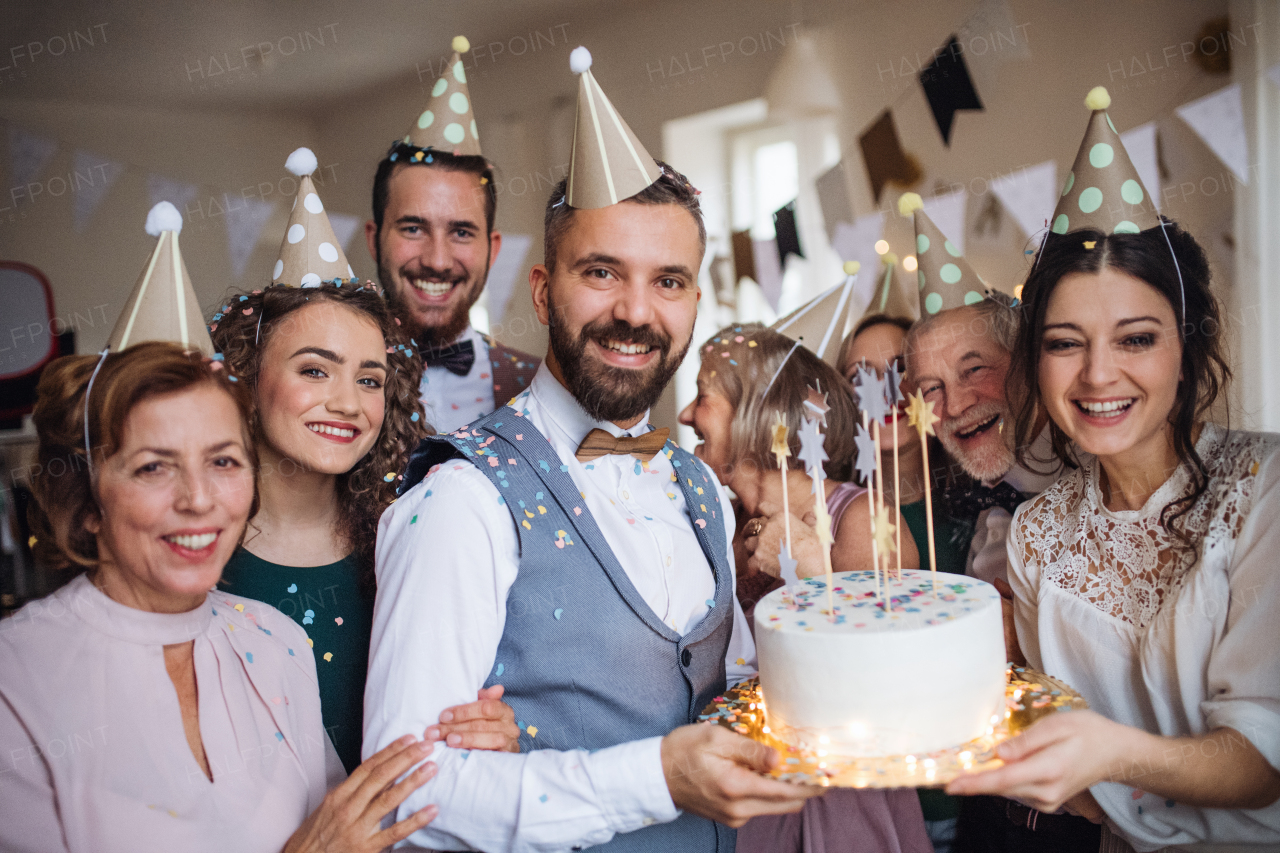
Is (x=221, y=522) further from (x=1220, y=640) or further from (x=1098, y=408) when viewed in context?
(x=1220, y=640)

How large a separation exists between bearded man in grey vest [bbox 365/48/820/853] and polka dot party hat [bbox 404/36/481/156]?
830 millimetres

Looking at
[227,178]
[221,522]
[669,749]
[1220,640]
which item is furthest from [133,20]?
[1220,640]

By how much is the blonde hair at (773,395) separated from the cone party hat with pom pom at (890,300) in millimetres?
459

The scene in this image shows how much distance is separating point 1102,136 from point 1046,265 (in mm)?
250

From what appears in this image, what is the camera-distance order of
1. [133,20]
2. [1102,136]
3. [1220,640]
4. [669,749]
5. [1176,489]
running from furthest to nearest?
[133,20] < [1102,136] < [1176,489] < [1220,640] < [669,749]

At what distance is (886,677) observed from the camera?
1.26 m

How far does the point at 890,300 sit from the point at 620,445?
141 cm

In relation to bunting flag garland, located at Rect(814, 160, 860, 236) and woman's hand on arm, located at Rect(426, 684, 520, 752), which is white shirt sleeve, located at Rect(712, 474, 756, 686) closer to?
woman's hand on arm, located at Rect(426, 684, 520, 752)

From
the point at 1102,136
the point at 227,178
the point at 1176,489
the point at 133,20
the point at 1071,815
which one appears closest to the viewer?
the point at 1176,489

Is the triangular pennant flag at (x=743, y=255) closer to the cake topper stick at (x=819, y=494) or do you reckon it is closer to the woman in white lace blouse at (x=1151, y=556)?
the woman in white lace blouse at (x=1151, y=556)

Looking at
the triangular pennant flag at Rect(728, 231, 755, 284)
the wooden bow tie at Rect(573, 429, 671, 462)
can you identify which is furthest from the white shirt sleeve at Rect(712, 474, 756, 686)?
the triangular pennant flag at Rect(728, 231, 755, 284)

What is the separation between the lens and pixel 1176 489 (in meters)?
1.60

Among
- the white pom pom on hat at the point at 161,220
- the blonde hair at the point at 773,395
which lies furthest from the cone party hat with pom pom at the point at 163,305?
the blonde hair at the point at 773,395

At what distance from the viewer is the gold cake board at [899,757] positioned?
3.92 feet
